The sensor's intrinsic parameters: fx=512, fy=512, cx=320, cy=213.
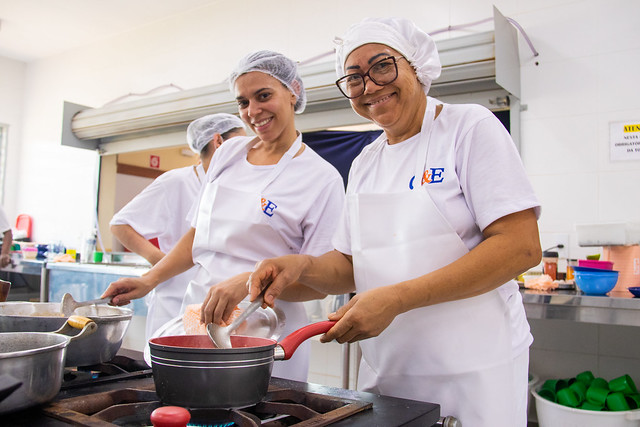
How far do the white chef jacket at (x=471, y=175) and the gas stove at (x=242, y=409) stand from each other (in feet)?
1.31

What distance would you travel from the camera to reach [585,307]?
2.07 meters

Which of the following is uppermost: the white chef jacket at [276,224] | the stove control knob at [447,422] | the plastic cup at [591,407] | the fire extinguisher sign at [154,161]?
the fire extinguisher sign at [154,161]

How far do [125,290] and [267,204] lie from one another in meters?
0.46

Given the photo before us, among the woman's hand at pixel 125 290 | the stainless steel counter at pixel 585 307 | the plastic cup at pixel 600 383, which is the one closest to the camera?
the woman's hand at pixel 125 290

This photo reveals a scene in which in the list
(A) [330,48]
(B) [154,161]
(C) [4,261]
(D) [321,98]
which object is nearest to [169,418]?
(D) [321,98]

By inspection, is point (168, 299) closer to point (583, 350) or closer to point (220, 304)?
point (220, 304)

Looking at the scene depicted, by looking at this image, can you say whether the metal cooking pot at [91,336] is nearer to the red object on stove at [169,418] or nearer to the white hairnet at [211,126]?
the red object on stove at [169,418]

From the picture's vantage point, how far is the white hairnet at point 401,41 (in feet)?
3.85

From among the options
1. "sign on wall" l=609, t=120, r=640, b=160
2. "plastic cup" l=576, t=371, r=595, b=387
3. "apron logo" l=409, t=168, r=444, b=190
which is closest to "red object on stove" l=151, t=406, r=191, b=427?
"apron logo" l=409, t=168, r=444, b=190

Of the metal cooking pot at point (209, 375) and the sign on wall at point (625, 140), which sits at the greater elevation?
the sign on wall at point (625, 140)

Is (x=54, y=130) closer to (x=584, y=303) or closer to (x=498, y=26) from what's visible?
(x=498, y=26)

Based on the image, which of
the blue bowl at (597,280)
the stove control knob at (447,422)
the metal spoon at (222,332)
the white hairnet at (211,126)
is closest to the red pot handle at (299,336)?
the metal spoon at (222,332)

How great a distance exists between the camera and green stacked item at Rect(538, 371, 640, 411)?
223 cm

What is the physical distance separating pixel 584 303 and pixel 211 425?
5.93 feet
